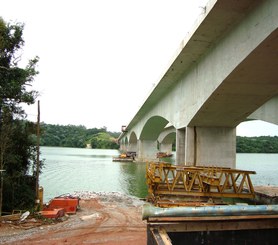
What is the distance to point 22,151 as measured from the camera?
1520 centimetres

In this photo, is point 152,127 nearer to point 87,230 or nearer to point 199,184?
point 199,184

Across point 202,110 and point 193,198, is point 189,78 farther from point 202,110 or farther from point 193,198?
point 193,198

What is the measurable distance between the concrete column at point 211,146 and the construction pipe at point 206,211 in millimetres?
13236

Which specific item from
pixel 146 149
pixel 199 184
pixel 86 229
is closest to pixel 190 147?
pixel 199 184

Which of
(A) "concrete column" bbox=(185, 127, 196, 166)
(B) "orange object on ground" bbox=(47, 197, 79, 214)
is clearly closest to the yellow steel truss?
(A) "concrete column" bbox=(185, 127, 196, 166)

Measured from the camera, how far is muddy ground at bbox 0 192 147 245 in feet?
31.1

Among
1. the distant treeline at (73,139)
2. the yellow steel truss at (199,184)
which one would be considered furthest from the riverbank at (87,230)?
the distant treeline at (73,139)

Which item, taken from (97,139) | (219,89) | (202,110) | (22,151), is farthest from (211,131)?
(97,139)

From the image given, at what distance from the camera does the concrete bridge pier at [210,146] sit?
689 inches

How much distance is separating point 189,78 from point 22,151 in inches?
371

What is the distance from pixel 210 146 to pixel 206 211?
46.0ft

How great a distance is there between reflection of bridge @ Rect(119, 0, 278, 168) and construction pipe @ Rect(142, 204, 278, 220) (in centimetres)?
556

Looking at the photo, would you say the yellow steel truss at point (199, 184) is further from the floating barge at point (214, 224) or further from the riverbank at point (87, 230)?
the floating barge at point (214, 224)

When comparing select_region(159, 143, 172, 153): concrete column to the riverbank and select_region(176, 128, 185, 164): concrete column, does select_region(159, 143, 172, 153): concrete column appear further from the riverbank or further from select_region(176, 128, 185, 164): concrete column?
the riverbank
